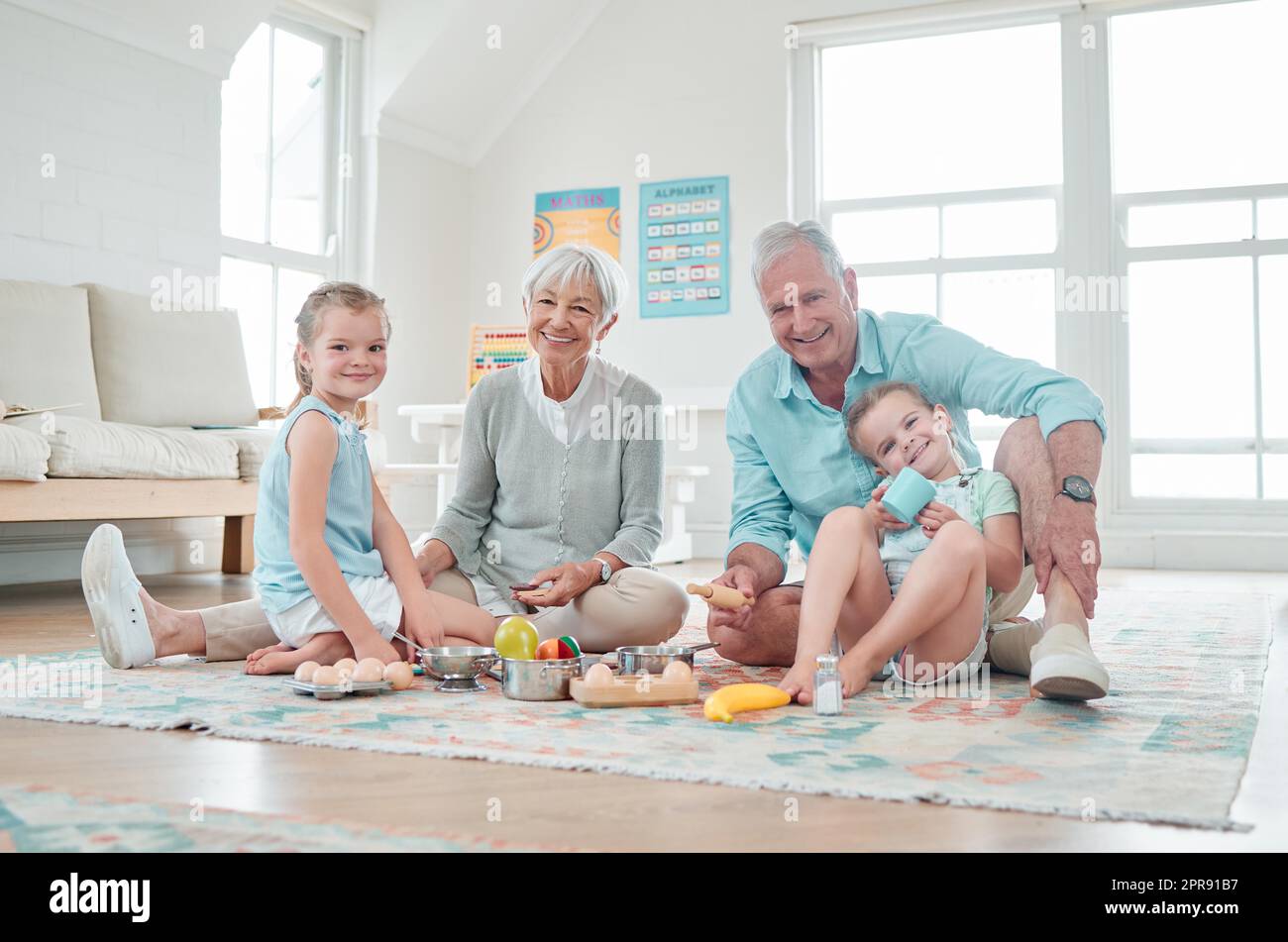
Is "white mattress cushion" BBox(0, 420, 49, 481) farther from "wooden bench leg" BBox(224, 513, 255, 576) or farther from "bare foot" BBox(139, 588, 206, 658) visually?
"wooden bench leg" BBox(224, 513, 255, 576)

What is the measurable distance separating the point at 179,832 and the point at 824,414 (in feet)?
4.29

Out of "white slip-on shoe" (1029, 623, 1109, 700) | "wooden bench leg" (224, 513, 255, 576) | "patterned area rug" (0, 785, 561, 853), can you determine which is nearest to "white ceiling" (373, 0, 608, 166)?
"wooden bench leg" (224, 513, 255, 576)

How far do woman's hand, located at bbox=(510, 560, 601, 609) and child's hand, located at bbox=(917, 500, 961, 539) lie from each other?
0.59 meters

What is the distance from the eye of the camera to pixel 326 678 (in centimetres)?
167

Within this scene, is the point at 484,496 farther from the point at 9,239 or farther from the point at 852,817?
the point at 9,239

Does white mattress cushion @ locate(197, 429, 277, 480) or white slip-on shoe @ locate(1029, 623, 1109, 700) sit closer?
white slip-on shoe @ locate(1029, 623, 1109, 700)

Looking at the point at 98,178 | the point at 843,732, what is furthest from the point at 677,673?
the point at 98,178

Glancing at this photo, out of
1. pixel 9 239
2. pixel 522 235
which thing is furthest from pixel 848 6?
pixel 9 239

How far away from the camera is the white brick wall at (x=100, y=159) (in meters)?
3.78

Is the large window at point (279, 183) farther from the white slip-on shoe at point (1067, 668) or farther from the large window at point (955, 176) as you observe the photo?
the white slip-on shoe at point (1067, 668)

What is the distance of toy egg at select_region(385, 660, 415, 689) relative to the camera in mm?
1753

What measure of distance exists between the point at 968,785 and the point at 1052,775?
4.3 inches

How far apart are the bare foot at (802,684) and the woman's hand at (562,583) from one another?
465 mm

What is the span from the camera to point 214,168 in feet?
15.0
